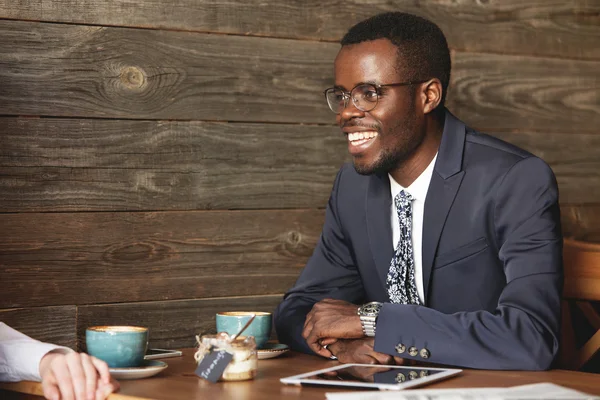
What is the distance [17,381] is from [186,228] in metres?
0.88

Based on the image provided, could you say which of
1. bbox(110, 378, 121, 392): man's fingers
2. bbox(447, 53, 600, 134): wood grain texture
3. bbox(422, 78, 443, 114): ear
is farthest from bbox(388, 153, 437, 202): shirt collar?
bbox(110, 378, 121, 392): man's fingers

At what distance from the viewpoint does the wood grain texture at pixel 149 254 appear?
224cm

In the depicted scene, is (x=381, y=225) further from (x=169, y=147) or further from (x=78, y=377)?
(x=78, y=377)

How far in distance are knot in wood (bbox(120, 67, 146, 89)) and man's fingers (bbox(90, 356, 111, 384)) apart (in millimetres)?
1041

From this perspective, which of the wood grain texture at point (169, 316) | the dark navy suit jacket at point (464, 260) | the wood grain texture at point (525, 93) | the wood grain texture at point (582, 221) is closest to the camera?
the dark navy suit jacket at point (464, 260)

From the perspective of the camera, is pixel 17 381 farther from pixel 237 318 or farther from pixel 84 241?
pixel 84 241

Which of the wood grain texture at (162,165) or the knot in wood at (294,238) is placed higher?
the wood grain texture at (162,165)

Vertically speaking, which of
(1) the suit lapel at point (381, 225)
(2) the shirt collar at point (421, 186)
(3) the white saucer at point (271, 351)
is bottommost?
(3) the white saucer at point (271, 351)

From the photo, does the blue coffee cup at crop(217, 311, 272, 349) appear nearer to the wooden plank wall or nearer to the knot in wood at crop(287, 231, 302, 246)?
the wooden plank wall

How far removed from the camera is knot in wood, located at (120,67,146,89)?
7.66 feet

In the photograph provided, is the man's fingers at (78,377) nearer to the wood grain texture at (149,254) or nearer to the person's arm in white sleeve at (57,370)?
the person's arm in white sleeve at (57,370)

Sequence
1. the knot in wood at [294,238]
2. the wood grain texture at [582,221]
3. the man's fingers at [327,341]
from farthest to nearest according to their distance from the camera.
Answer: the wood grain texture at [582,221] < the knot in wood at [294,238] < the man's fingers at [327,341]

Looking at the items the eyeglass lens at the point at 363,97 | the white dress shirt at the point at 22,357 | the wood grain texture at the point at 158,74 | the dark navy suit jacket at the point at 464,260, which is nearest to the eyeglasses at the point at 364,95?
the eyeglass lens at the point at 363,97

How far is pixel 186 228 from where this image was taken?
8.00ft
